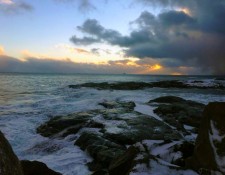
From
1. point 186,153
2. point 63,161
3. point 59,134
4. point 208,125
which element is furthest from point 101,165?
point 59,134

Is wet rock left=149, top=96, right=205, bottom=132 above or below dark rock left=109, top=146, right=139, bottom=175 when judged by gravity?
below

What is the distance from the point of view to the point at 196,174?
19.5 ft

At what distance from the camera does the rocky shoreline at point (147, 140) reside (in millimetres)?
6304

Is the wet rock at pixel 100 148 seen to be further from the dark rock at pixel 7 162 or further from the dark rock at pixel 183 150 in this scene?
the dark rock at pixel 7 162

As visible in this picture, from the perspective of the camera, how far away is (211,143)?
21.8ft

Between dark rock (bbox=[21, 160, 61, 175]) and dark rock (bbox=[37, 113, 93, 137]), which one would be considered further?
dark rock (bbox=[37, 113, 93, 137])

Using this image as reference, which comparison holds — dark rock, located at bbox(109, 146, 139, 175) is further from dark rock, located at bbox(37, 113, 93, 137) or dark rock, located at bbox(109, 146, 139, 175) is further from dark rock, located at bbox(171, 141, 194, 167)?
dark rock, located at bbox(37, 113, 93, 137)

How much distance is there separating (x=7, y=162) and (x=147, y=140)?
4.59 m

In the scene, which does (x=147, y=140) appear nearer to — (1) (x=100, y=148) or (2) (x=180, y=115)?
(1) (x=100, y=148)

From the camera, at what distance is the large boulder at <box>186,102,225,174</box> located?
20.5ft

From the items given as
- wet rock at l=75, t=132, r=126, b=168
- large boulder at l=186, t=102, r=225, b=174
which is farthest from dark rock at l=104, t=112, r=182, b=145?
large boulder at l=186, t=102, r=225, b=174

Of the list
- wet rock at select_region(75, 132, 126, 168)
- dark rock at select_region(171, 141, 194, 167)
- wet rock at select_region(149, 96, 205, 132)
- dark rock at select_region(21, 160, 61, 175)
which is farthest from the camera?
wet rock at select_region(149, 96, 205, 132)

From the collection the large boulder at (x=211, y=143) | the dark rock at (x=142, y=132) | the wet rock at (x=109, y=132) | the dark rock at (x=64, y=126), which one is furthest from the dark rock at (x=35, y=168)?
the dark rock at (x=64, y=126)

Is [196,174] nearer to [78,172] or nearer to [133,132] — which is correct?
[78,172]
